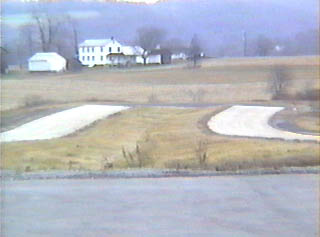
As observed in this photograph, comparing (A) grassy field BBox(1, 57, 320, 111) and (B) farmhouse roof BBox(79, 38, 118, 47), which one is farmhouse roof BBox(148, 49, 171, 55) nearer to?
(A) grassy field BBox(1, 57, 320, 111)

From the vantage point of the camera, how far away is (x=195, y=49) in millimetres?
11078

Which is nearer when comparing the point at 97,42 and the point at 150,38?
the point at 97,42

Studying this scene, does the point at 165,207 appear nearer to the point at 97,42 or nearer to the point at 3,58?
the point at 3,58

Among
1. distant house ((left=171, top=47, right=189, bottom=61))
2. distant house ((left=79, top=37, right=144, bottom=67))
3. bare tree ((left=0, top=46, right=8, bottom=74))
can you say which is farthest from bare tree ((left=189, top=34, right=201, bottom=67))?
bare tree ((left=0, top=46, right=8, bottom=74))

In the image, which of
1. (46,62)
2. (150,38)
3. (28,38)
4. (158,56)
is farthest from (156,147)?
(28,38)

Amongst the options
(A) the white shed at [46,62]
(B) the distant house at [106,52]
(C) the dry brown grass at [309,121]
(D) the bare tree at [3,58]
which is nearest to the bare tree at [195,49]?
(B) the distant house at [106,52]

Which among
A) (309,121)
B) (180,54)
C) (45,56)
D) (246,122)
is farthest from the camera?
(246,122)

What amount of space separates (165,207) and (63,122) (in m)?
11.5

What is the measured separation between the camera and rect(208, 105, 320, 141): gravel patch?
16.4 meters

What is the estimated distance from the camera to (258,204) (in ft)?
16.8

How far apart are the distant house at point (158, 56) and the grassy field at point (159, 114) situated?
526 mm

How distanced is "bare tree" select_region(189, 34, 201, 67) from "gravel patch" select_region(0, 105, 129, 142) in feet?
16.5

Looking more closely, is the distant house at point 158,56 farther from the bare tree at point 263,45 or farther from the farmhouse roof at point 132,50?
the bare tree at point 263,45

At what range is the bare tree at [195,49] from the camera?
34.9ft
